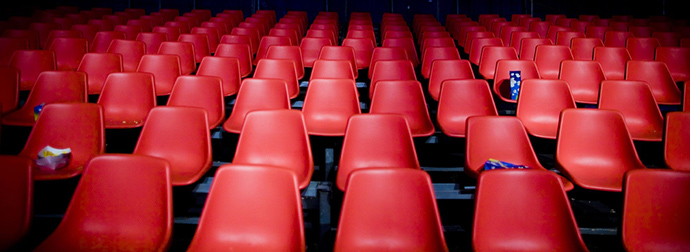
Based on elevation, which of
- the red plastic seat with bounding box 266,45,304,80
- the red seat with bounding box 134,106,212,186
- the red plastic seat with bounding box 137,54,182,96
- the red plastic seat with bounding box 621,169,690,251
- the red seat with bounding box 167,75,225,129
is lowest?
the red plastic seat with bounding box 621,169,690,251

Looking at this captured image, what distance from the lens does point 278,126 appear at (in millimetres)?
2068

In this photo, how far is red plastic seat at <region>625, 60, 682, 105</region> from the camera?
124 inches

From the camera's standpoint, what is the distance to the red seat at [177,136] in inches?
81.6

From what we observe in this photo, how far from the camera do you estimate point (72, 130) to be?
2.07 metres

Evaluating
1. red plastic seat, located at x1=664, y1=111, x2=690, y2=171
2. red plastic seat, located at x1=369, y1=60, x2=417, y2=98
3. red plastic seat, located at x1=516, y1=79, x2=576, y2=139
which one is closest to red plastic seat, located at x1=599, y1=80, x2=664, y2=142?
red plastic seat, located at x1=516, y1=79, x2=576, y2=139

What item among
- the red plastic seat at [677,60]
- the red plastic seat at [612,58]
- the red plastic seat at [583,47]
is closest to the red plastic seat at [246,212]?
the red plastic seat at [612,58]

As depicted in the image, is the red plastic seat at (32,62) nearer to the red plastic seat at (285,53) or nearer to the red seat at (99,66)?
the red seat at (99,66)

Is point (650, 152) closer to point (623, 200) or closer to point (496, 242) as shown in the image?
point (623, 200)

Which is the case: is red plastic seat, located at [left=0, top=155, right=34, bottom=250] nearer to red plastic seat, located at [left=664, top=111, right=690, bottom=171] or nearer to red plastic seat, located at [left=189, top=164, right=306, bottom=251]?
red plastic seat, located at [left=189, top=164, right=306, bottom=251]

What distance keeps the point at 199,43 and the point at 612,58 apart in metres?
4.00

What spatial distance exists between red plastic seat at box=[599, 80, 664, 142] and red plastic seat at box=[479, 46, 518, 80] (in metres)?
1.22

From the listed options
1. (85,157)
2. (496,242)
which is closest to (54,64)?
(85,157)

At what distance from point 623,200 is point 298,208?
1128 mm

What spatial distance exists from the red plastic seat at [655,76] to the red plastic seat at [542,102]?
0.93 meters
